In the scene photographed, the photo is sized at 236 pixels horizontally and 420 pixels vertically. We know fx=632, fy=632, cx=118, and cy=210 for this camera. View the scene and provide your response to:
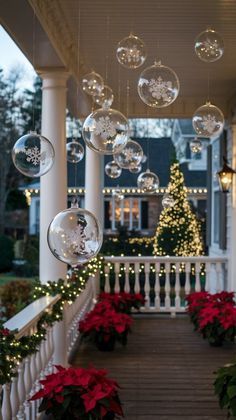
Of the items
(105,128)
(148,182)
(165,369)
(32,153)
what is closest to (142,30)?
(148,182)

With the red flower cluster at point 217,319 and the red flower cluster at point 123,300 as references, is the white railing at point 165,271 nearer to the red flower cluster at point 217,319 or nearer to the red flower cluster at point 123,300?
the red flower cluster at point 123,300

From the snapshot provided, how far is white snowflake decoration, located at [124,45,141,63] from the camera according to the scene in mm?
4816

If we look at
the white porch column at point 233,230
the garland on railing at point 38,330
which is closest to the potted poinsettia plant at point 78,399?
the garland on railing at point 38,330

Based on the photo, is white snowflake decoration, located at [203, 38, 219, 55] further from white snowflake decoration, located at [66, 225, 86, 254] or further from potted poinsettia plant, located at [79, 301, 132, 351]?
potted poinsettia plant, located at [79, 301, 132, 351]

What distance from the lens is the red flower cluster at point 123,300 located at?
345 inches

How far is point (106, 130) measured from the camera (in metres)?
4.07

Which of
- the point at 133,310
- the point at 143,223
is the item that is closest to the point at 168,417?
the point at 133,310

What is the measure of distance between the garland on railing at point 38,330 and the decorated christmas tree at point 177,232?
5330mm

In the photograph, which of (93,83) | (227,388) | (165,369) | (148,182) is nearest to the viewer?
(227,388)

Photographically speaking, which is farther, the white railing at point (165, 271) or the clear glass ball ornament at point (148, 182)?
the white railing at point (165, 271)

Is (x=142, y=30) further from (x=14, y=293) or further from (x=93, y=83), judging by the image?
(x=14, y=293)

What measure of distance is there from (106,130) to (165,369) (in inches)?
131

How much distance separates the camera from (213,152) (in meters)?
11.6

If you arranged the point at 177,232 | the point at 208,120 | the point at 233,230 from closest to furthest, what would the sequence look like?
the point at 208,120 < the point at 233,230 < the point at 177,232
